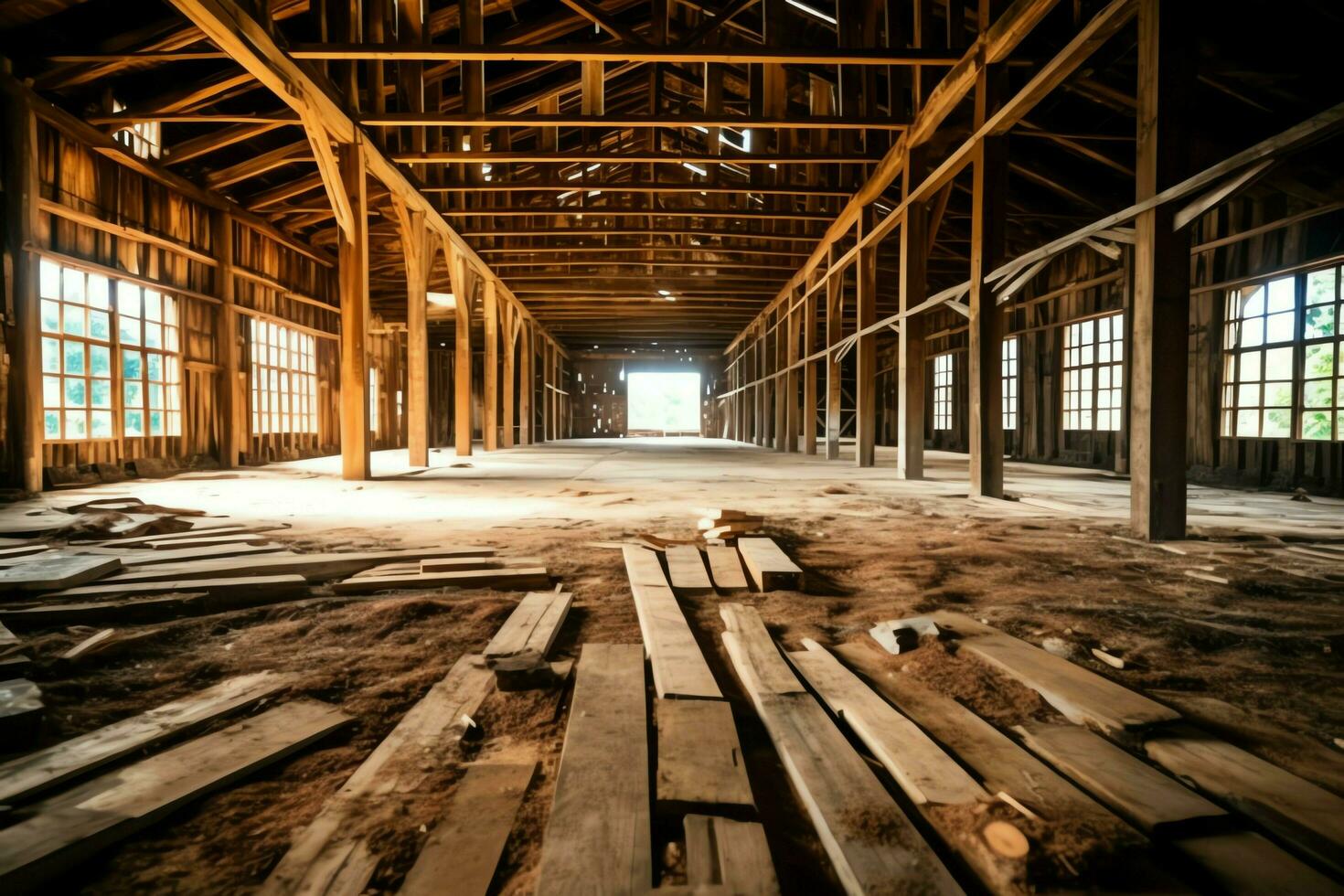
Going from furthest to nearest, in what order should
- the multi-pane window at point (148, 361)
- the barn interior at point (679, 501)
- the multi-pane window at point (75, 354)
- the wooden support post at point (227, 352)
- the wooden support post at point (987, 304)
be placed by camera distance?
1. the wooden support post at point (227, 352)
2. the multi-pane window at point (148, 361)
3. the multi-pane window at point (75, 354)
4. the wooden support post at point (987, 304)
5. the barn interior at point (679, 501)

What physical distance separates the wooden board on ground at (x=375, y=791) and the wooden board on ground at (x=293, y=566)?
73.4 inches

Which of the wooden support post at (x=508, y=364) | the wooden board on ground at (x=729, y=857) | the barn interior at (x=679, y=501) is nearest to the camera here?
the wooden board on ground at (x=729, y=857)

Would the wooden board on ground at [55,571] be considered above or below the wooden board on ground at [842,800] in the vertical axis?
above

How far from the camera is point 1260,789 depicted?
156 cm

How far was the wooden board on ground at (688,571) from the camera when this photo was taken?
11.8 feet

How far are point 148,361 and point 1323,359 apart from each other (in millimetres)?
17458

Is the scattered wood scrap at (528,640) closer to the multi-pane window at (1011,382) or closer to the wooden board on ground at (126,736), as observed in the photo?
the wooden board on ground at (126,736)

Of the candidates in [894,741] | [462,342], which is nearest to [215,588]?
[894,741]

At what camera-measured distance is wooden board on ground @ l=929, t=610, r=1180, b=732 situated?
196cm

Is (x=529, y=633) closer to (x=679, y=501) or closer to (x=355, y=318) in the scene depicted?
(x=679, y=501)

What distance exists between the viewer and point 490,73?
1248 centimetres

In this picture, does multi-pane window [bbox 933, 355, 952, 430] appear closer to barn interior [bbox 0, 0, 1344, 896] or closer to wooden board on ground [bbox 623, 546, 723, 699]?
barn interior [bbox 0, 0, 1344, 896]

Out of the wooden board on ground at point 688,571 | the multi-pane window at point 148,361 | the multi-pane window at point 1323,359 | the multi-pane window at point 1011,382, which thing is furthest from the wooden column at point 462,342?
the multi-pane window at point 1323,359

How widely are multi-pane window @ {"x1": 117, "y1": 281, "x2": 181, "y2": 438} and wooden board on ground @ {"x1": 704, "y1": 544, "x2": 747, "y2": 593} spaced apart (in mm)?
10924
